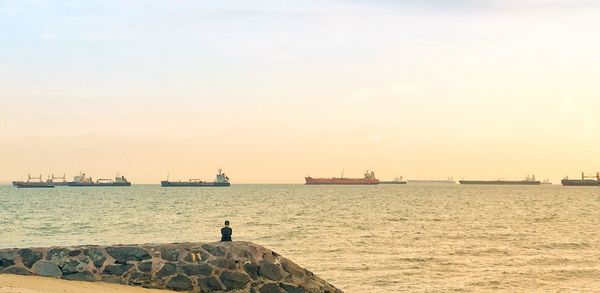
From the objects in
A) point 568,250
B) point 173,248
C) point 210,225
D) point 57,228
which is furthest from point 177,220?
point 173,248

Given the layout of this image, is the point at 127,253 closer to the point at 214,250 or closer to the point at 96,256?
the point at 96,256

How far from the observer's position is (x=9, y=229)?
54.8 meters

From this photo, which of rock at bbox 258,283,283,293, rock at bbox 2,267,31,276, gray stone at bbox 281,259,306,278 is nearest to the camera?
rock at bbox 2,267,31,276

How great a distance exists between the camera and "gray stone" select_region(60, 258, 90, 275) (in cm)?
1712

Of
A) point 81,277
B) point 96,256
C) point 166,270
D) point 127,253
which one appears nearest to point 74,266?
point 81,277

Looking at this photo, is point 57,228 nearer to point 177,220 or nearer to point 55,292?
point 177,220

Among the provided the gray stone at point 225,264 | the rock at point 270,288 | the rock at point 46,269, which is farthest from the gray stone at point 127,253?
the rock at point 270,288

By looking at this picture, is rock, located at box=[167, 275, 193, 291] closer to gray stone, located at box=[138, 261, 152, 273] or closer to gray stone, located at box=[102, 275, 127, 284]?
gray stone, located at box=[138, 261, 152, 273]

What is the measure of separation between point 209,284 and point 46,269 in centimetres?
398

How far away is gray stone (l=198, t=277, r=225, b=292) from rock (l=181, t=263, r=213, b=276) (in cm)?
15

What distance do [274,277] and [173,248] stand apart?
2.68 metres

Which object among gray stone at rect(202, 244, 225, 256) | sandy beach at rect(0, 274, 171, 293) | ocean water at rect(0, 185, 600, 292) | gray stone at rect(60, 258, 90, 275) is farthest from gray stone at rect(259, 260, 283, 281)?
ocean water at rect(0, 185, 600, 292)

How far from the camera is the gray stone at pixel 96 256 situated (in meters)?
17.3

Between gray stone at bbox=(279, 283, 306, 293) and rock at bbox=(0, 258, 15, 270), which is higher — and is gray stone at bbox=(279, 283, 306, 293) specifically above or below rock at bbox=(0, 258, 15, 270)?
below
